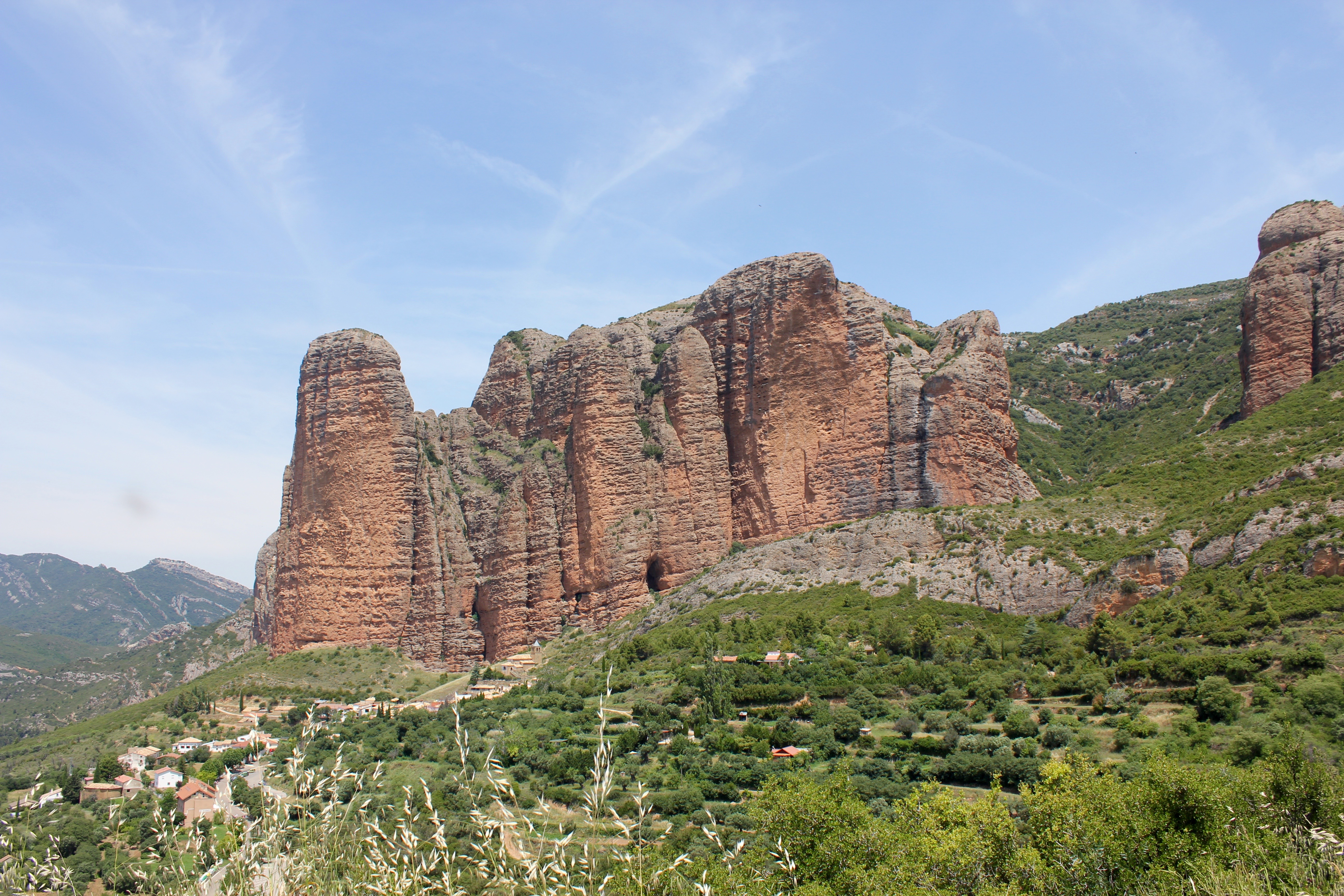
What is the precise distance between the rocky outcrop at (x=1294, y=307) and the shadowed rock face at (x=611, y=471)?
482 inches

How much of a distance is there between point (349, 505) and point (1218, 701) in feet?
150

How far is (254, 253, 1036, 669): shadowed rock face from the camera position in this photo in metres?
53.0

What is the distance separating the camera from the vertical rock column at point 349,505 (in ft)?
180

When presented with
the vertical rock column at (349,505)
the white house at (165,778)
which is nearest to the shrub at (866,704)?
the white house at (165,778)

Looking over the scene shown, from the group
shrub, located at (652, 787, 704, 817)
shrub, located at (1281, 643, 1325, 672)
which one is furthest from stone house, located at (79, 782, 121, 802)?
shrub, located at (1281, 643, 1325, 672)

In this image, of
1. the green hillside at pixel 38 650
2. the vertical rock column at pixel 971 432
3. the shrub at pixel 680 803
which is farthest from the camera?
the green hillside at pixel 38 650

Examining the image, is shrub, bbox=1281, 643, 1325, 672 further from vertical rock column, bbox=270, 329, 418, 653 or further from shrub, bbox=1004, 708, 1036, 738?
vertical rock column, bbox=270, 329, 418, 653

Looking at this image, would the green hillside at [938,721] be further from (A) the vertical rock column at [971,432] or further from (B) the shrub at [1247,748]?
(A) the vertical rock column at [971,432]

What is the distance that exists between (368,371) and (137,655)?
6563cm

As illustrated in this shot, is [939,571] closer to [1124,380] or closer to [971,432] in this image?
[971,432]

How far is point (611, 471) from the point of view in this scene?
2178 inches

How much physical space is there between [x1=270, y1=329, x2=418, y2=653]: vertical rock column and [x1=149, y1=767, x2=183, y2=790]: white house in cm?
1816

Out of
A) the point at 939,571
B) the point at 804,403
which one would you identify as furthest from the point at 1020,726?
the point at 804,403

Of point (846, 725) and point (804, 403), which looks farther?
point (804, 403)
